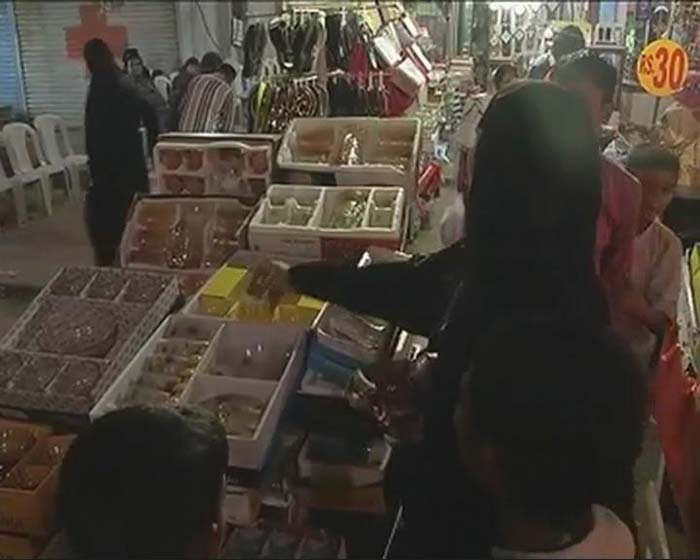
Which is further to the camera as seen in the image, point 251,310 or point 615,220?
point 251,310

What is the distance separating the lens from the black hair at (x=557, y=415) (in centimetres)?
115

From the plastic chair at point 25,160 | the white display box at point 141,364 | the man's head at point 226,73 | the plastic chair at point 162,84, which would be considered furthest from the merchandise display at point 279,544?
the plastic chair at point 162,84

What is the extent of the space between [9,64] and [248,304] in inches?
159

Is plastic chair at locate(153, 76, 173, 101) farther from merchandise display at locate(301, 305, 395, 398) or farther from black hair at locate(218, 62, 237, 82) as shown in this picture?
merchandise display at locate(301, 305, 395, 398)

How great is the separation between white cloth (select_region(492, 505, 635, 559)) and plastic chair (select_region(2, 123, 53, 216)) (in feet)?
14.9

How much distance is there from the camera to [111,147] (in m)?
4.53

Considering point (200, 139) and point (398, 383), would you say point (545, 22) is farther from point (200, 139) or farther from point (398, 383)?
point (398, 383)

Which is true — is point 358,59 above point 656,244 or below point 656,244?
above

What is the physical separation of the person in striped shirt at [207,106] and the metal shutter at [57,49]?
4.99ft

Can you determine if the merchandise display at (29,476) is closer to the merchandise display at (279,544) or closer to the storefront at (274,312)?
the storefront at (274,312)

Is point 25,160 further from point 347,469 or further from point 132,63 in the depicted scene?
point 347,469

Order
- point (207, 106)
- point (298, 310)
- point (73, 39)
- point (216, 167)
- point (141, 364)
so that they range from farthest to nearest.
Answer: point (73, 39) → point (207, 106) → point (216, 167) → point (298, 310) → point (141, 364)

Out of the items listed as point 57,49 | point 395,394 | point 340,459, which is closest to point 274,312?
point 340,459

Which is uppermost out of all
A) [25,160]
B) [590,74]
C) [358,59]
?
[590,74]
